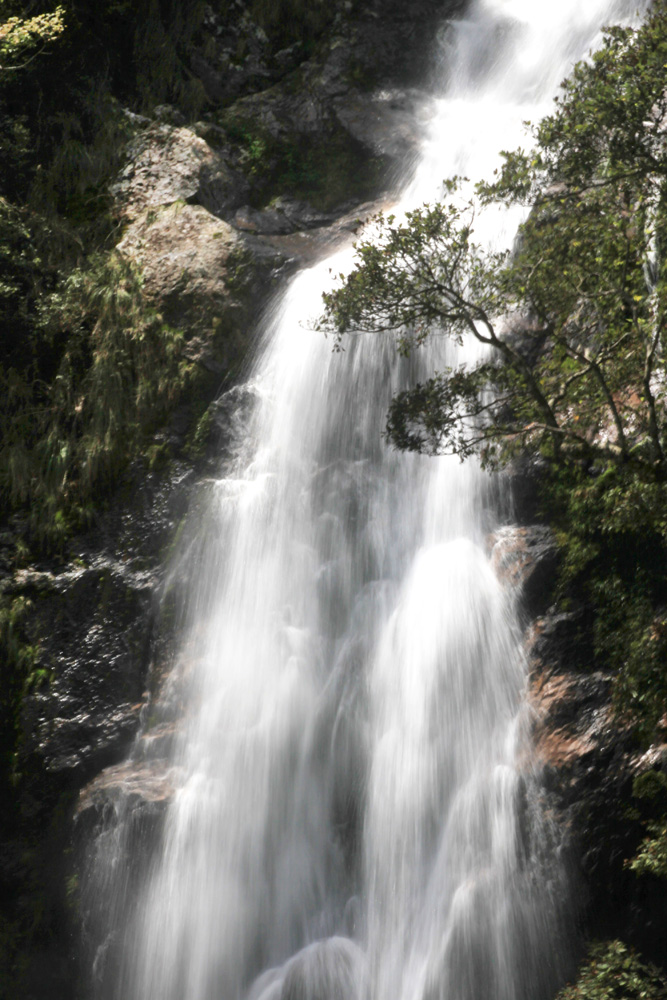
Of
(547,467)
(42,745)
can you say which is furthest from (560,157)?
(42,745)

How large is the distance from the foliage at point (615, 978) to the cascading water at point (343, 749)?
1.07ft

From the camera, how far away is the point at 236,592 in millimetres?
9758

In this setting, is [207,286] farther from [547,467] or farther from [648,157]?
[648,157]

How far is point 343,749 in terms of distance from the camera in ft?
27.7

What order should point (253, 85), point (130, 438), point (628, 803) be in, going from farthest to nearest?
point (253, 85), point (130, 438), point (628, 803)

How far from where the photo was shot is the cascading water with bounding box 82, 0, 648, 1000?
7.16m

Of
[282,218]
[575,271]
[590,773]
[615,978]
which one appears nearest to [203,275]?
[282,218]

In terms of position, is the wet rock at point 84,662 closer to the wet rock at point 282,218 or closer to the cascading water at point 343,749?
the cascading water at point 343,749

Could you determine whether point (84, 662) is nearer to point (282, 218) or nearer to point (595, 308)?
point (595, 308)

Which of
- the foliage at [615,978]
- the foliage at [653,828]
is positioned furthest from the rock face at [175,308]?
the foliage at [653,828]

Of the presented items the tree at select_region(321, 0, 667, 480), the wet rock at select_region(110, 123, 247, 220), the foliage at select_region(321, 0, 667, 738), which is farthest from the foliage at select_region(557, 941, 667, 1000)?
the wet rock at select_region(110, 123, 247, 220)

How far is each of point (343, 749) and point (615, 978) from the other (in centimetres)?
336

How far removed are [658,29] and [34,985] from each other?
37.7 ft

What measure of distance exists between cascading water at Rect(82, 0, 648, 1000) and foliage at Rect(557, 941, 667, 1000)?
1.07ft
